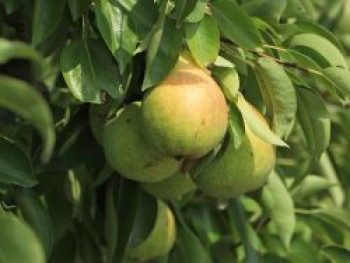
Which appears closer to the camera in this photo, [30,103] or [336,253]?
[30,103]

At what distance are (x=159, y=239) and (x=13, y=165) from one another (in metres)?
0.33

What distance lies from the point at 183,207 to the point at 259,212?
0.47 ft

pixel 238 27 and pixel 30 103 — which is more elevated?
pixel 30 103

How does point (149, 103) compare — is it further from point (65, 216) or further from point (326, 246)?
point (326, 246)

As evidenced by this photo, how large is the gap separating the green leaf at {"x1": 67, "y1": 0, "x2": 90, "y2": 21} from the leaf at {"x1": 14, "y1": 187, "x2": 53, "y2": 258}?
0.25 m

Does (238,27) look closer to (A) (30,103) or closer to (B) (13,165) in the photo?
(B) (13,165)

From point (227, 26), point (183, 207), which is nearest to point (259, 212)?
point (183, 207)

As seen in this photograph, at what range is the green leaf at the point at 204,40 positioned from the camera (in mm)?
1097

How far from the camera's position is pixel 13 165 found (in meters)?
1.14

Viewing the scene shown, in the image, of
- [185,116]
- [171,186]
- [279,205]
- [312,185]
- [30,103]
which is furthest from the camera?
[312,185]

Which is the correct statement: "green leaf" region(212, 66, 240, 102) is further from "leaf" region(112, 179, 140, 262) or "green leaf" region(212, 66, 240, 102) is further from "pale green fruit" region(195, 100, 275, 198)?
"leaf" region(112, 179, 140, 262)

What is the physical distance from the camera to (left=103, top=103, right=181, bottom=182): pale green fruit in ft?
3.65

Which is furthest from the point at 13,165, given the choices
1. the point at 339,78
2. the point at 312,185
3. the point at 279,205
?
the point at 312,185

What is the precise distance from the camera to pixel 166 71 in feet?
3.54
